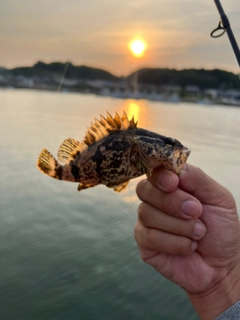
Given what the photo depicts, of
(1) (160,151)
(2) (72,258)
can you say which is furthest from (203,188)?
(2) (72,258)

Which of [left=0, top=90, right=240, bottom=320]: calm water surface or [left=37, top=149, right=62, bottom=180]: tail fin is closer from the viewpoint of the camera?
[left=37, top=149, right=62, bottom=180]: tail fin

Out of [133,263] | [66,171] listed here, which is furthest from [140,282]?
[66,171]

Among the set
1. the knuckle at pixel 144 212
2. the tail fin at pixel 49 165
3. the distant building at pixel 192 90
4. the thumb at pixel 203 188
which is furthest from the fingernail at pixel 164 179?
the distant building at pixel 192 90

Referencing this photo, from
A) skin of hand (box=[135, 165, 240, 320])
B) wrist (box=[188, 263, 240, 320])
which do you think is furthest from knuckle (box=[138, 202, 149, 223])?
wrist (box=[188, 263, 240, 320])

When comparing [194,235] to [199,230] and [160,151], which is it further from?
[160,151]

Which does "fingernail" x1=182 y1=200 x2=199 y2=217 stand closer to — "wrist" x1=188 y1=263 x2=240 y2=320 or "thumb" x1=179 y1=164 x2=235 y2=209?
"thumb" x1=179 y1=164 x2=235 y2=209

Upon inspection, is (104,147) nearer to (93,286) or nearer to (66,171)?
(66,171)

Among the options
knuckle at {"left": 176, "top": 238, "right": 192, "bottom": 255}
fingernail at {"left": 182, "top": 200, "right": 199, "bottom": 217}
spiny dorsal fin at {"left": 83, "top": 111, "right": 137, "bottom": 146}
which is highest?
spiny dorsal fin at {"left": 83, "top": 111, "right": 137, "bottom": 146}
